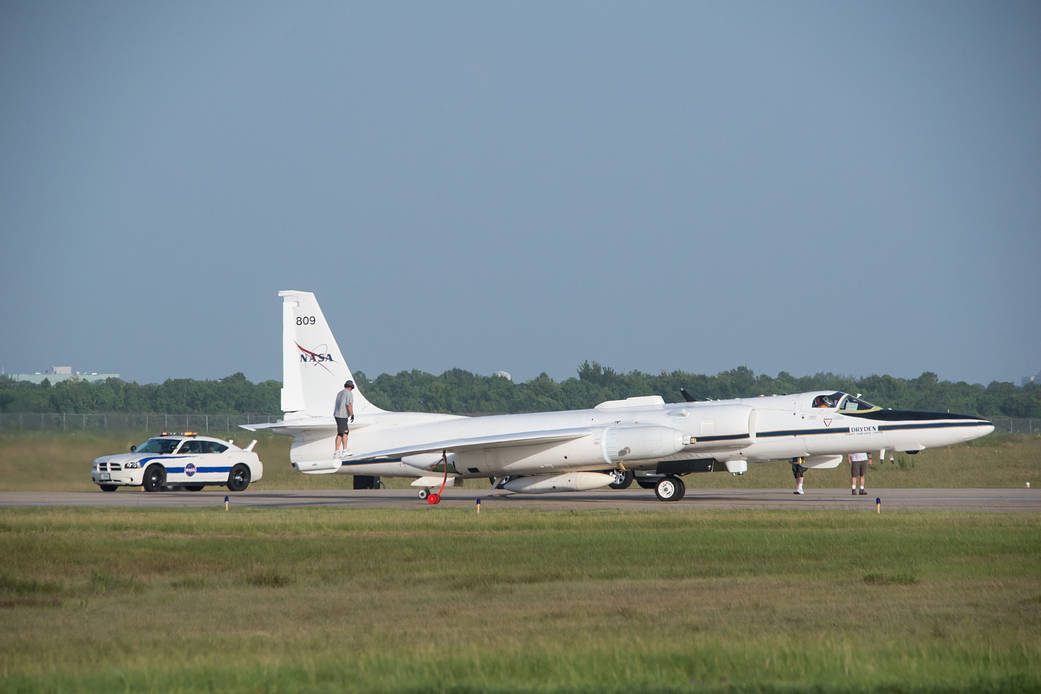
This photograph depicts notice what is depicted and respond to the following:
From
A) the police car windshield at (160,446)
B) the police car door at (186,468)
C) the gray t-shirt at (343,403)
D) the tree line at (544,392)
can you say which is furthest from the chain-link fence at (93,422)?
the tree line at (544,392)

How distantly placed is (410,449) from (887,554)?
15.9m

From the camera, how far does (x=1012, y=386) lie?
373 feet

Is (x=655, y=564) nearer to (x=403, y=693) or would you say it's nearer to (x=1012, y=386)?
(x=403, y=693)

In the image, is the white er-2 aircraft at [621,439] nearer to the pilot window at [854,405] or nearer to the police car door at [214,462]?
the pilot window at [854,405]

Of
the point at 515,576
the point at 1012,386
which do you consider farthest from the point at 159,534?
the point at 1012,386

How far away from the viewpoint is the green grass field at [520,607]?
8.04 m

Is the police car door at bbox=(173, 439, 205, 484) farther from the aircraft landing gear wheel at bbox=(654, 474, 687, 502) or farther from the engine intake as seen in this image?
the aircraft landing gear wheel at bbox=(654, 474, 687, 502)

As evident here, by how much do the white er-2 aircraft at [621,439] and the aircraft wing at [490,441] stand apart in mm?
29

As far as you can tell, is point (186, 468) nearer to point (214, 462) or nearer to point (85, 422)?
point (214, 462)

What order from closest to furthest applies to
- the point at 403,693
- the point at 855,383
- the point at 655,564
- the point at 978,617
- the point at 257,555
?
the point at 403,693
the point at 978,617
the point at 655,564
the point at 257,555
the point at 855,383

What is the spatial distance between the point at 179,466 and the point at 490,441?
1107cm

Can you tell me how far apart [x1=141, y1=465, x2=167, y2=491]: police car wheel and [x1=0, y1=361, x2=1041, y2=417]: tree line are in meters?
44.3

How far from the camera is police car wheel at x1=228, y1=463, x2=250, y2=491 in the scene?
35.0 metres

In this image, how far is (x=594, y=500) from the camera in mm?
29438
